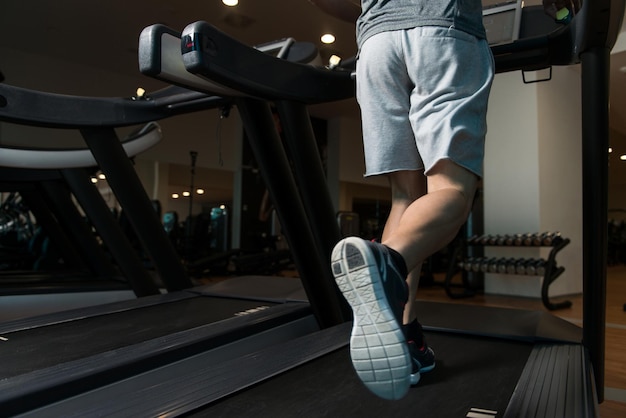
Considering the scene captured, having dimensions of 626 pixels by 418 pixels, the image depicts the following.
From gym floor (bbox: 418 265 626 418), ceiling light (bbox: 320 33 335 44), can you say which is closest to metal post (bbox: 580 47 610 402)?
gym floor (bbox: 418 265 626 418)

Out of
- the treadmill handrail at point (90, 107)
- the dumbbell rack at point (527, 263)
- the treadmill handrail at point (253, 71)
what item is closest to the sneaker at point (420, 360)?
the treadmill handrail at point (253, 71)

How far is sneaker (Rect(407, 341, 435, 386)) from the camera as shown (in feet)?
3.61

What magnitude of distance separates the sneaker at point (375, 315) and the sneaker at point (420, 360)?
0.37 metres

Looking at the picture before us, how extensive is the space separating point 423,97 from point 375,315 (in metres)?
0.53

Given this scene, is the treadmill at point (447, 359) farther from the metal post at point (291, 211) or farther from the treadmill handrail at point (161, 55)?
the treadmill handrail at point (161, 55)

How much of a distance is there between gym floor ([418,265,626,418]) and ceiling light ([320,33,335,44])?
3.18 meters

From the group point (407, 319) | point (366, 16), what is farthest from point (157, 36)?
point (407, 319)

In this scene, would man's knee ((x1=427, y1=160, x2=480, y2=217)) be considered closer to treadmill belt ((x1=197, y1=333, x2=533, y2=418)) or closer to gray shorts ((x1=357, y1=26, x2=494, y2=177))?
gray shorts ((x1=357, y1=26, x2=494, y2=177))

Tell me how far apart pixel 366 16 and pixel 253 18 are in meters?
4.37

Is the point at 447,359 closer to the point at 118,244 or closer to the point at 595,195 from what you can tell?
the point at 595,195

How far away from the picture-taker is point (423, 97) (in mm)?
1035

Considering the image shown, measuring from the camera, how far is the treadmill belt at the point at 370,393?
3.13ft

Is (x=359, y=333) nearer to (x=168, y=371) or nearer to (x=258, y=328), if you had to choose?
(x=168, y=371)

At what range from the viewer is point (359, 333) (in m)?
0.76
